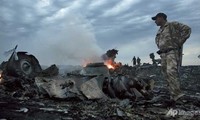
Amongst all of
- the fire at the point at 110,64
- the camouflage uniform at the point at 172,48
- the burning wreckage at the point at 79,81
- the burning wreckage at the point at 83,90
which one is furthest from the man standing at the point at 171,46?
the fire at the point at 110,64

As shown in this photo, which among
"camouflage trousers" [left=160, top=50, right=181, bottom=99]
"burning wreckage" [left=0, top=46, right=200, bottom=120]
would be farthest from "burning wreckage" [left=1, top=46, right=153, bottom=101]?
"camouflage trousers" [left=160, top=50, right=181, bottom=99]

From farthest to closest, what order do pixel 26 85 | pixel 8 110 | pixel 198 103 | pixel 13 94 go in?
pixel 26 85 → pixel 13 94 → pixel 198 103 → pixel 8 110

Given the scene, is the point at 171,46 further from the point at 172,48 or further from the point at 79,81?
the point at 79,81

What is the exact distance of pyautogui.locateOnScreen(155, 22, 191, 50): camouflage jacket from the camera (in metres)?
7.64

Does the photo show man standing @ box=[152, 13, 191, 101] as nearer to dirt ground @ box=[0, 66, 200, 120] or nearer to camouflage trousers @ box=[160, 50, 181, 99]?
camouflage trousers @ box=[160, 50, 181, 99]

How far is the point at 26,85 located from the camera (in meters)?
8.91

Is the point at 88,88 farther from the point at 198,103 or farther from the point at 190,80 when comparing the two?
the point at 190,80

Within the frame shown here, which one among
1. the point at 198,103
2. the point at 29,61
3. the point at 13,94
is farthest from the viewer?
the point at 29,61

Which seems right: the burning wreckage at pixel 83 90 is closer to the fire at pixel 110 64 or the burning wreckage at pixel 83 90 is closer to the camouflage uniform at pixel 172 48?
the camouflage uniform at pixel 172 48

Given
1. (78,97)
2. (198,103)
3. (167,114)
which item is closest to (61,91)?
(78,97)

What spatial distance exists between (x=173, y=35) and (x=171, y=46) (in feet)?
0.97

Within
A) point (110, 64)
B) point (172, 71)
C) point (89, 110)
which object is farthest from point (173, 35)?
point (110, 64)

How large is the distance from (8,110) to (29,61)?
5.13 m

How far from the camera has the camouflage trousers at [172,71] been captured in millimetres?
7418
